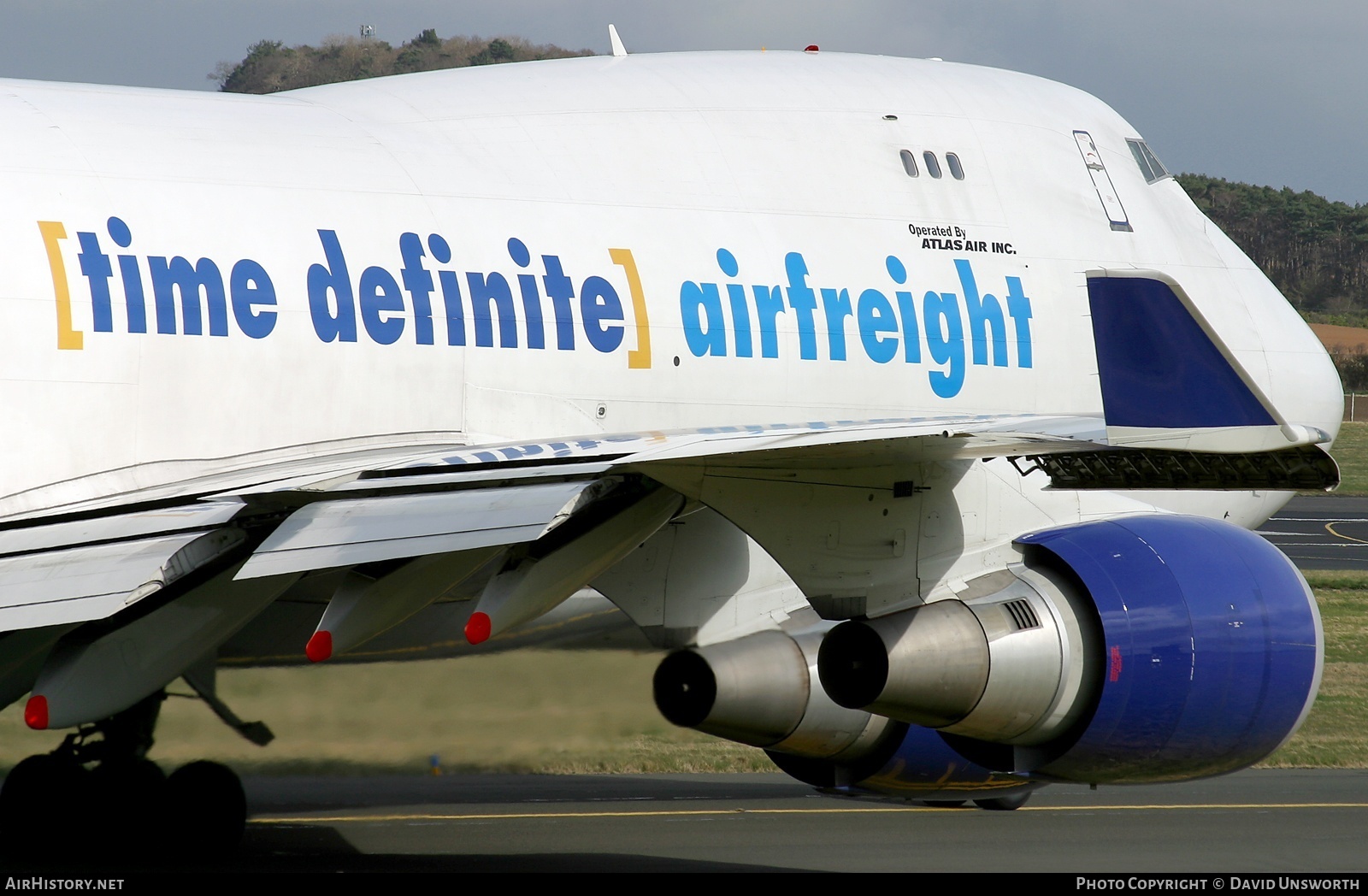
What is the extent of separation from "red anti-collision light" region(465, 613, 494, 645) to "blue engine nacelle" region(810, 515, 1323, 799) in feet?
7.82

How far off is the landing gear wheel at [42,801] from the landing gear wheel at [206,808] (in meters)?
0.62

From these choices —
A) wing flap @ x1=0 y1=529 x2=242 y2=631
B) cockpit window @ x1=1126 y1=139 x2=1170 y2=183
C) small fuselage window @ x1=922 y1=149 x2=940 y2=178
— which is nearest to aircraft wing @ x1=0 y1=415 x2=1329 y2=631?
wing flap @ x1=0 y1=529 x2=242 y2=631

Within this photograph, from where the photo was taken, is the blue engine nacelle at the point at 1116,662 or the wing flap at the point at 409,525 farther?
the blue engine nacelle at the point at 1116,662

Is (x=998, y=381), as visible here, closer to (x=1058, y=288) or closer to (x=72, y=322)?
(x=1058, y=288)

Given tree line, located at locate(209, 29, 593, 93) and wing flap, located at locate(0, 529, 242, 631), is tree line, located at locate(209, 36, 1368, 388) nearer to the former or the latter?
tree line, located at locate(209, 29, 593, 93)

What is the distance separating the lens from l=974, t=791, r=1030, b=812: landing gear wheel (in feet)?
36.9

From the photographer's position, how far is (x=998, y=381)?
11.4 metres

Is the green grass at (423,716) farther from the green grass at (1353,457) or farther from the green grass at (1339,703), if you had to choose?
the green grass at (1353,457)

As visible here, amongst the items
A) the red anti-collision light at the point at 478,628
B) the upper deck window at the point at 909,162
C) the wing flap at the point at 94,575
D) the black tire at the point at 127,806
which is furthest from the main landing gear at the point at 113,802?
the upper deck window at the point at 909,162

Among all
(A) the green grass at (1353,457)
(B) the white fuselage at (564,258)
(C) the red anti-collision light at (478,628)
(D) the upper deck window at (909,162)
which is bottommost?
(A) the green grass at (1353,457)

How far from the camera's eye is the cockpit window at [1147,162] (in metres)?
13.1

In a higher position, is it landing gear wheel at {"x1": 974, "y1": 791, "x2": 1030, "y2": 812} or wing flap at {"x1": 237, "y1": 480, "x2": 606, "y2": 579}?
wing flap at {"x1": 237, "y1": 480, "x2": 606, "y2": 579}

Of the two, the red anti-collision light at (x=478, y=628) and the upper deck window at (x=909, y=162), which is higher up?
the upper deck window at (x=909, y=162)

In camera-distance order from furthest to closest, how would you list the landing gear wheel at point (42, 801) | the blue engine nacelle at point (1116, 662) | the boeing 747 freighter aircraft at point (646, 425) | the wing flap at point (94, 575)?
the landing gear wheel at point (42, 801), the blue engine nacelle at point (1116, 662), the boeing 747 freighter aircraft at point (646, 425), the wing flap at point (94, 575)
